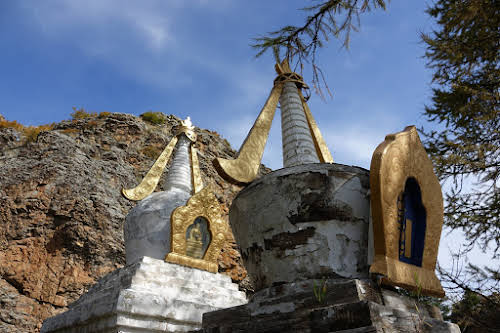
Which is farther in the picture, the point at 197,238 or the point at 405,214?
the point at 197,238

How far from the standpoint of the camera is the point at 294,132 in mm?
3697

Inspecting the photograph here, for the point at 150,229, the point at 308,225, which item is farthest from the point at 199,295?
the point at 308,225

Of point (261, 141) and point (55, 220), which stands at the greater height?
point (55, 220)

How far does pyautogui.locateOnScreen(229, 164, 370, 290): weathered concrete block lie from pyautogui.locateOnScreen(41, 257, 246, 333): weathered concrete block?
104 inches

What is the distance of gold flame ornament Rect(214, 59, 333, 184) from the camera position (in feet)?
9.96

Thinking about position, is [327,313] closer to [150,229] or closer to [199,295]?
[199,295]

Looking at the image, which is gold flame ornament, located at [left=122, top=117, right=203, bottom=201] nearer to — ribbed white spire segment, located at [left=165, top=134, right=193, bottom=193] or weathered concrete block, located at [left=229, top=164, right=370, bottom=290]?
ribbed white spire segment, located at [left=165, top=134, right=193, bottom=193]

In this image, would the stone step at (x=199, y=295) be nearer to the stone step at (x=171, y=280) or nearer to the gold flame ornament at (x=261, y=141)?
the stone step at (x=171, y=280)

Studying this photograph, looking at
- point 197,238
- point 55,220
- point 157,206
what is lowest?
point 197,238

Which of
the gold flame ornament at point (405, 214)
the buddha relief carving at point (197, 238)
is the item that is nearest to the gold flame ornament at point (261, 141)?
the gold flame ornament at point (405, 214)

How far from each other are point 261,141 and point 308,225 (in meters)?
1.04

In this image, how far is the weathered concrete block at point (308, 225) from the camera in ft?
8.41

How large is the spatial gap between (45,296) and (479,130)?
11461 mm

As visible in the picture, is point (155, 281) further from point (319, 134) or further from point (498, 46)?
point (498, 46)
